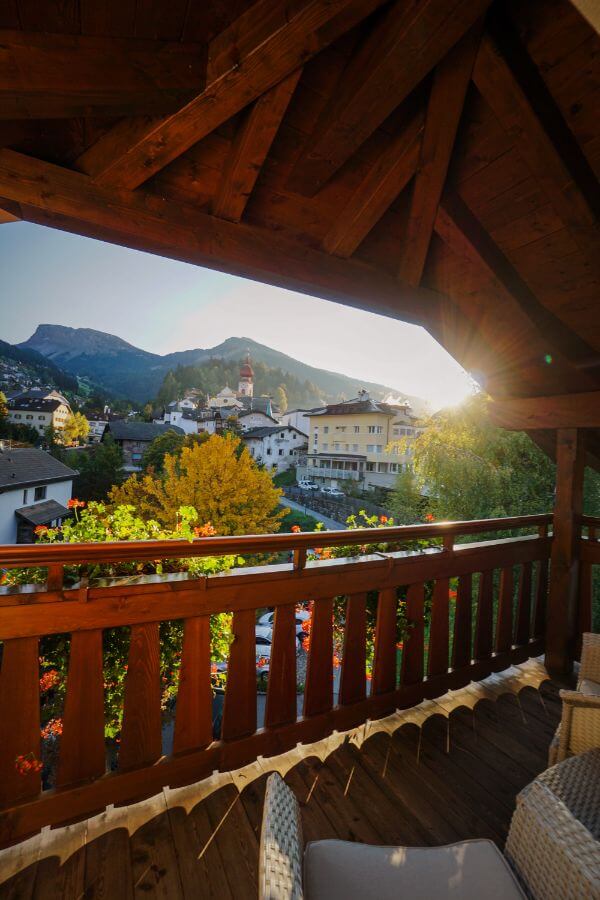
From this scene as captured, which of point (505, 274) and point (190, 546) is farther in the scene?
point (505, 274)

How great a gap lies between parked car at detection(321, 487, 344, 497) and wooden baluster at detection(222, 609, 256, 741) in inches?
953

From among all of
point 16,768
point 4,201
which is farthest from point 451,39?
point 16,768

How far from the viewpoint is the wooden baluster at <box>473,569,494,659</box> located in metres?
2.55

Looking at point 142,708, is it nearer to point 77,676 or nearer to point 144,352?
point 77,676

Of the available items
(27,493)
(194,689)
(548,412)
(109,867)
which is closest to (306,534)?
(194,689)

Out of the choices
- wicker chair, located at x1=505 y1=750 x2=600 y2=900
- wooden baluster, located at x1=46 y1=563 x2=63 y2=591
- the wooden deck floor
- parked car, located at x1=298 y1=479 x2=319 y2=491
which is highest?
wooden baluster, located at x1=46 y1=563 x2=63 y2=591

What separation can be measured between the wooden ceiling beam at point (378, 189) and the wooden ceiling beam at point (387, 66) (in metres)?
0.23

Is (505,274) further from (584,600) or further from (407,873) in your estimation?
(407,873)

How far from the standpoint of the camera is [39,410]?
25.0m

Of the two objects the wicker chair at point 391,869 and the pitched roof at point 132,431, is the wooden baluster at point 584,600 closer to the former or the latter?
the wicker chair at point 391,869

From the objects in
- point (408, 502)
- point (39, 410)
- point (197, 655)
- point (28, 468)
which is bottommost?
point (408, 502)

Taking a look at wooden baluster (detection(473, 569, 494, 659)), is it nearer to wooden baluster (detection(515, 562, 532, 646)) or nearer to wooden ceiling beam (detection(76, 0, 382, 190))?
wooden baluster (detection(515, 562, 532, 646))

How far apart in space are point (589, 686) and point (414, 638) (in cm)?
78

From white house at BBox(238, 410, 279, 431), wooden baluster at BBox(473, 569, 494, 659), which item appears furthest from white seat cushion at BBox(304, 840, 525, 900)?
white house at BBox(238, 410, 279, 431)
